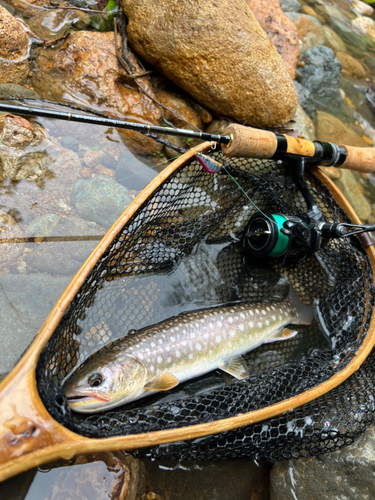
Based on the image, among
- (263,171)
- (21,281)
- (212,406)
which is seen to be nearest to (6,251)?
(21,281)

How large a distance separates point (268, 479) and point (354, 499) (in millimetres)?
635

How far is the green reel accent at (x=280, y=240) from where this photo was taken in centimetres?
309

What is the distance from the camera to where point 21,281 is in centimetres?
288

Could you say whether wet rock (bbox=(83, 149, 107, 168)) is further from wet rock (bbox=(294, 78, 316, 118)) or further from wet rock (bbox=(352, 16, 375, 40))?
wet rock (bbox=(352, 16, 375, 40))

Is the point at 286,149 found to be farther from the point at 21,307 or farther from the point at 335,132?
the point at 335,132

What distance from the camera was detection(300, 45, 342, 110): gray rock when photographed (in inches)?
242

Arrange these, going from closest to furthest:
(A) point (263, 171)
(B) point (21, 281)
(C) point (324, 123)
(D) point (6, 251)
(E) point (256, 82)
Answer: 1. (B) point (21, 281)
2. (D) point (6, 251)
3. (A) point (263, 171)
4. (E) point (256, 82)
5. (C) point (324, 123)

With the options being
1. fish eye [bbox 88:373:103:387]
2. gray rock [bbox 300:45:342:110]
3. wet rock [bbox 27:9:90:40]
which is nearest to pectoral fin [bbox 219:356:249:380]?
fish eye [bbox 88:373:103:387]

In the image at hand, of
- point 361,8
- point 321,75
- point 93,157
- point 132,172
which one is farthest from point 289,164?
point 361,8

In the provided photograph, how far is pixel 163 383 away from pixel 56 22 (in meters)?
4.59

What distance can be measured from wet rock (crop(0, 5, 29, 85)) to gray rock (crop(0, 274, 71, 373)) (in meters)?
2.41

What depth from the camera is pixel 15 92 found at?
12.9 ft

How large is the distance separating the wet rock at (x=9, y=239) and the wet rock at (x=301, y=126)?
3.65 m

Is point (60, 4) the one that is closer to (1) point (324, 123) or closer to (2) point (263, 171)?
(2) point (263, 171)
